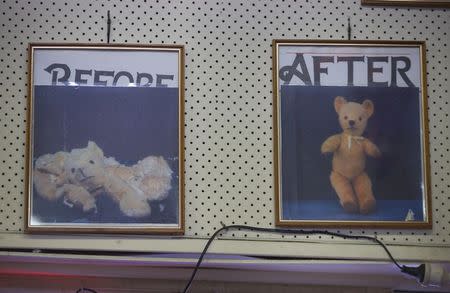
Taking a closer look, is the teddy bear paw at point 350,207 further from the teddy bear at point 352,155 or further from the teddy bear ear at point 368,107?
the teddy bear ear at point 368,107

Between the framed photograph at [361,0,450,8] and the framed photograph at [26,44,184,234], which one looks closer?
the framed photograph at [26,44,184,234]

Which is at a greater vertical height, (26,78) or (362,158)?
(26,78)

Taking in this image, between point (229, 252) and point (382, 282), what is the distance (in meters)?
0.44

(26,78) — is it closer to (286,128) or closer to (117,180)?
(117,180)

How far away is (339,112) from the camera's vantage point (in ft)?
5.57

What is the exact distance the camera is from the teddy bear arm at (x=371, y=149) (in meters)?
1.68

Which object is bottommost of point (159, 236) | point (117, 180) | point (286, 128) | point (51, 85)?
point (159, 236)

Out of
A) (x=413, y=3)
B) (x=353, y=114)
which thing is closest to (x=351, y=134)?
(x=353, y=114)

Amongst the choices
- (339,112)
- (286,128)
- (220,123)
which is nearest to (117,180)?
(220,123)

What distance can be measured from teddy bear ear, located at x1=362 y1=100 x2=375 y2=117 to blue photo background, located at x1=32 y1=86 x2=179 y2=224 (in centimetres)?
→ 53

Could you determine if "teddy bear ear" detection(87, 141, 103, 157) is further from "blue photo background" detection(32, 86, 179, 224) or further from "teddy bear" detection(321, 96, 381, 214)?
"teddy bear" detection(321, 96, 381, 214)

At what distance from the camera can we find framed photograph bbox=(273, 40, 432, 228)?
5.43 feet

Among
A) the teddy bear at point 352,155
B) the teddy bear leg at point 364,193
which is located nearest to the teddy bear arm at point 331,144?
the teddy bear at point 352,155

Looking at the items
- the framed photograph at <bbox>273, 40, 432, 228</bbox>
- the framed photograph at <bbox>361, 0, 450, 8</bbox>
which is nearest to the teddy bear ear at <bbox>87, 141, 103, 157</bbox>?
the framed photograph at <bbox>273, 40, 432, 228</bbox>
